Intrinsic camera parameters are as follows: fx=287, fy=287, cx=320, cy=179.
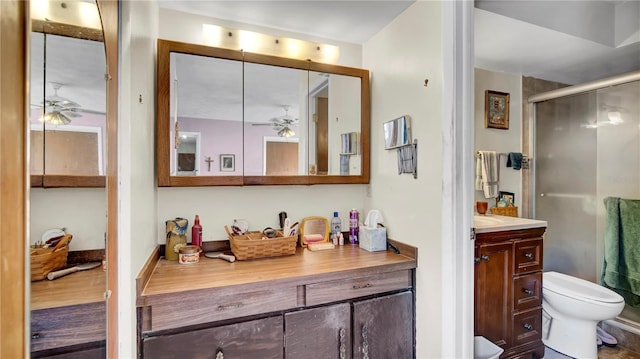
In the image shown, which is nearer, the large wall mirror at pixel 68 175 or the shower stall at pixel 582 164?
the large wall mirror at pixel 68 175

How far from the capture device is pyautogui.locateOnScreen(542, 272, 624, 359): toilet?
1855 mm

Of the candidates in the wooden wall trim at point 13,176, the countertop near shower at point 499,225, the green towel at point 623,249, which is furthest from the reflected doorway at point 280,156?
the green towel at point 623,249

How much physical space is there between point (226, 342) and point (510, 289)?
1729mm

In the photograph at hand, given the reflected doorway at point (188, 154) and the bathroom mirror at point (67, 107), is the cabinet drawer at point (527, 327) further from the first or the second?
the bathroom mirror at point (67, 107)

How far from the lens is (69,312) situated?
65cm

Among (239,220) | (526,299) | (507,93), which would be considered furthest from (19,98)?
(507,93)

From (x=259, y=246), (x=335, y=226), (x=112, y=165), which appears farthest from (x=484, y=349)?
(x=112, y=165)

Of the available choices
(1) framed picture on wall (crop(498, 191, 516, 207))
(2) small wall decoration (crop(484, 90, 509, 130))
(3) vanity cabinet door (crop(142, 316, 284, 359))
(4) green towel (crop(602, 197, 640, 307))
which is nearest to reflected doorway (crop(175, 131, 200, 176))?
(3) vanity cabinet door (crop(142, 316, 284, 359))

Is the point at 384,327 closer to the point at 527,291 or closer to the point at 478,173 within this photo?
the point at 527,291

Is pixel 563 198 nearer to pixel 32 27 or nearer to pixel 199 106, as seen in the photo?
pixel 199 106

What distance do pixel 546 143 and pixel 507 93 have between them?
24.2 inches

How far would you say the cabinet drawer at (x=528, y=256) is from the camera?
6.11 ft

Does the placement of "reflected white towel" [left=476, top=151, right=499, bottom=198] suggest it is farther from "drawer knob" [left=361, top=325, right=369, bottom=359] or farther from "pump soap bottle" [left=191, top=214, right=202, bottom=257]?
"pump soap bottle" [left=191, top=214, right=202, bottom=257]

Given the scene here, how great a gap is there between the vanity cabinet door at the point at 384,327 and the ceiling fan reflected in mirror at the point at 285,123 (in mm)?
1095
